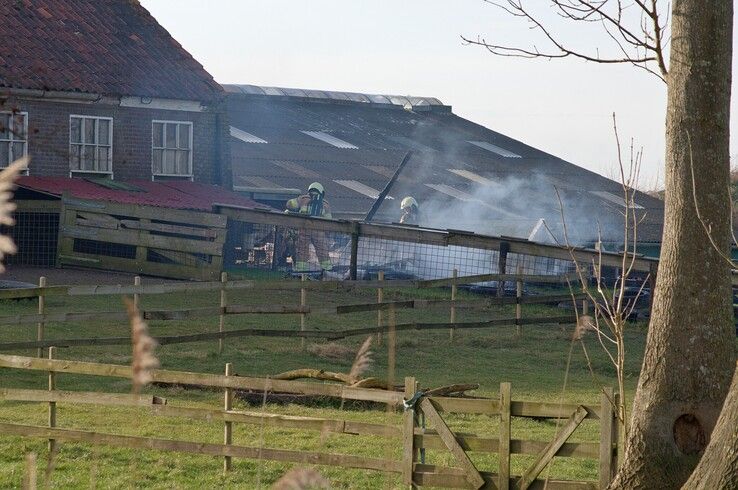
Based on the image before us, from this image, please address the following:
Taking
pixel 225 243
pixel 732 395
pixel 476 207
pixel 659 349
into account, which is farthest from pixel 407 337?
Result: pixel 476 207

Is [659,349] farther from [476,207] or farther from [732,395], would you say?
[476,207]

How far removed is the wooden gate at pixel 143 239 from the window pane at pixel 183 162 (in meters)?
6.38

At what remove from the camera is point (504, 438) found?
9.02 meters

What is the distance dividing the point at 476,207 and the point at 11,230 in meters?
16.6

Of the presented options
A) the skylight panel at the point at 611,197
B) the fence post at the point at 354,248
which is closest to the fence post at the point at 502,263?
the fence post at the point at 354,248

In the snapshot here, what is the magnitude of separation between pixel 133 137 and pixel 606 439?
2376cm

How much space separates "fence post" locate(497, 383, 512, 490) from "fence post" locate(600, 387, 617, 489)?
69 cm

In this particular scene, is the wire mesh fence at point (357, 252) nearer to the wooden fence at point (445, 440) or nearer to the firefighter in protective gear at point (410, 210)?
the firefighter in protective gear at point (410, 210)

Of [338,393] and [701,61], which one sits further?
[338,393]

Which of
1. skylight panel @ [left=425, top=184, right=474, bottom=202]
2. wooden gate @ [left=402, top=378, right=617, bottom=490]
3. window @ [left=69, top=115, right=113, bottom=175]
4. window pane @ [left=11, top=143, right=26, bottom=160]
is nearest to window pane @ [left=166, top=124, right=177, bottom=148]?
window @ [left=69, top=115, right=113, bottom=175]

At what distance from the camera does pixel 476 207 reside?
37.7 metres

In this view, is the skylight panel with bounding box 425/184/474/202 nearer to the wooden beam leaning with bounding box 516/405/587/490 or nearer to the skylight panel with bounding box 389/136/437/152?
the skylight panel with bounding box 389/136/437/152

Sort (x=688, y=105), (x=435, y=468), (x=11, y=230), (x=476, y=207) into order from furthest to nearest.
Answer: (x=476, y=207)
(x=11, y=230)
(x=435, y=468)
(x=688, y=105)

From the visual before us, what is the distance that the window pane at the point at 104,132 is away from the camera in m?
30.4
